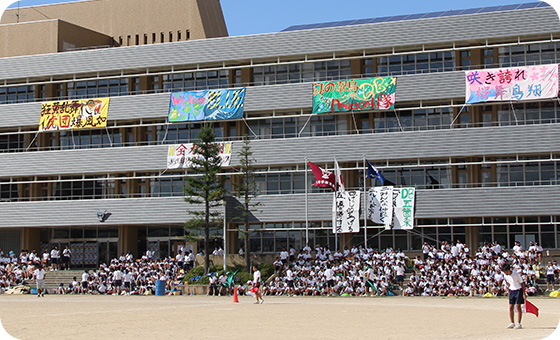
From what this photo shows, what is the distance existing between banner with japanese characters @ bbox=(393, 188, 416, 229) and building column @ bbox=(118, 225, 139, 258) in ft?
66.7

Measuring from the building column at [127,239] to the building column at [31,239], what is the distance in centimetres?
749

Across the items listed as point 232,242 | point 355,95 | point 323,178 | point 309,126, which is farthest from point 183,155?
point 355,95

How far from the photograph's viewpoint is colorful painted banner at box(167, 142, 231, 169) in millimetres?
52219

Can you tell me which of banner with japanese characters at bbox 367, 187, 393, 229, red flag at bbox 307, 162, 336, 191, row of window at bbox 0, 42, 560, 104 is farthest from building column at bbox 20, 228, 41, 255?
banner with japanese characters at bbox 367, 187, 393, 229

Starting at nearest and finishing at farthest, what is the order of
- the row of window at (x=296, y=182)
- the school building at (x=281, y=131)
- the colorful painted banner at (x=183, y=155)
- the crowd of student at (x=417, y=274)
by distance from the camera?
the crowd of student at (x=417, y=274)
the row of window at (x=296, y=182)
the school building at (x=281, y=131)
the colorful painted banner at (x=183, y=155)

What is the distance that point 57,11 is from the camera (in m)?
65.0

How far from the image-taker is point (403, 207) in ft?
154

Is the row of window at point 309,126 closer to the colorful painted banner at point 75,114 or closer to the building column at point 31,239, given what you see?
the colorful painted banner at point 75,114

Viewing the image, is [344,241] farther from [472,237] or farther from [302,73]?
[302,73]

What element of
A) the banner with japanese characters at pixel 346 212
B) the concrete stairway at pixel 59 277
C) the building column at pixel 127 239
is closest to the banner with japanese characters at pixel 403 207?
the banner with japanese characters at pixel 346 212

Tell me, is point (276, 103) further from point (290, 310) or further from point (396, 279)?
point (290, 310)

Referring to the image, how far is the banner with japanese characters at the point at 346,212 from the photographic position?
47.2 meters

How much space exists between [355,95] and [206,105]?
34.9 feet

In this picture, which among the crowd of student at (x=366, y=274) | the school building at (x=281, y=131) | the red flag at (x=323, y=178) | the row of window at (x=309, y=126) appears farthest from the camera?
the row of window at (x=309, y=126)
